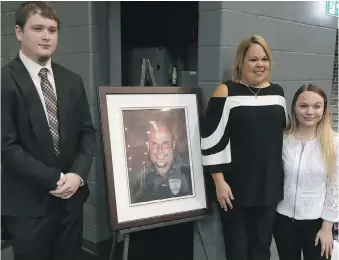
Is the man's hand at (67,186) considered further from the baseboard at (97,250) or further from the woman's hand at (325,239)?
the baseboard at (97,250)

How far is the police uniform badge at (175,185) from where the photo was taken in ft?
5.52

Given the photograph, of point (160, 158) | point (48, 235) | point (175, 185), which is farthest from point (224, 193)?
point (48, 235)

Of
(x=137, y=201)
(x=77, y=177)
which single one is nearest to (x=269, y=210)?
(x=137, y=201)

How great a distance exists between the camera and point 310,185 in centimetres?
162

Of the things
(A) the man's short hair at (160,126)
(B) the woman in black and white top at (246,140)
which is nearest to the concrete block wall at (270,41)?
(B) the woman in black and white top at (246,140)

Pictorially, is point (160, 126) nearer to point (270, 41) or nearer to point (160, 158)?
point (160, 158)

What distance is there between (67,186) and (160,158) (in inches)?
18.2

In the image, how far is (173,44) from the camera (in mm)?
3125

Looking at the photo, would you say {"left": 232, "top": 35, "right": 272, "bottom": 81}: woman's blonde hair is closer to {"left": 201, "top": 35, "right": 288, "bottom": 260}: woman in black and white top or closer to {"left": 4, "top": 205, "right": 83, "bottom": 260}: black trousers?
{"left": 201, "top": 35, "right": 288, "bottom": 260}: woman in black and white top

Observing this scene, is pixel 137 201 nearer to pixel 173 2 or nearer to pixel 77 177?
pixel 77 177

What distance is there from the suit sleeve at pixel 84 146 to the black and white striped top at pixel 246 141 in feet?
1.80

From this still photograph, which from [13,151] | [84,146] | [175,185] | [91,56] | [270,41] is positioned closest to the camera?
[13,151]

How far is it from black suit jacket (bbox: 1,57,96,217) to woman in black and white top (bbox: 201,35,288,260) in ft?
2.07

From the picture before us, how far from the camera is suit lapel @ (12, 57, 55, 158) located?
1375mm
